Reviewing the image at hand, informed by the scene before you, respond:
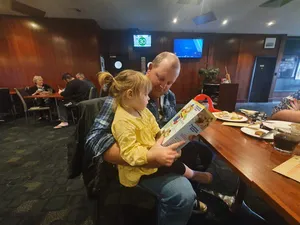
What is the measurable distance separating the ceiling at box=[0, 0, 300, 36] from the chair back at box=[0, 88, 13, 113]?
1.84 metres

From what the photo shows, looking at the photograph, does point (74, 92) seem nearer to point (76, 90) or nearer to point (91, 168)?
point (76, 90)

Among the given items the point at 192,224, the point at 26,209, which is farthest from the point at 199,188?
the point at 26,209

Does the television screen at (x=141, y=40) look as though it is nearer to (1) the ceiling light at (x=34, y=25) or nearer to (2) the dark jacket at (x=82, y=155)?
(1) the ceiling light at (x=34, y=25)

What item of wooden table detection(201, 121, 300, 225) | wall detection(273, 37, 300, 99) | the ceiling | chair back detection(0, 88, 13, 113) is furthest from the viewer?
wall detection(273, 37, 300, 99)

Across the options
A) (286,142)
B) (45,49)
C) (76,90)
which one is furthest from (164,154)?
(45,49)

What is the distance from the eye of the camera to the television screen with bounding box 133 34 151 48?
4.87m

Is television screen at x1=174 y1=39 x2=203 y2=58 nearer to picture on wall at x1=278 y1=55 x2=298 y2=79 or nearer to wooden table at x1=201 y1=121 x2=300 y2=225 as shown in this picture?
picture on wall at x1=278 y1=55 x2=298 y2=79

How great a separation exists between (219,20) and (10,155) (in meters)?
5.26

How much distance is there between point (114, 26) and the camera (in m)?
4.59

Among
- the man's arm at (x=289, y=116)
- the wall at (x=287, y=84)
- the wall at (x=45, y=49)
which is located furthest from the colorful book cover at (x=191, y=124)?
the wall at (x=287, y=84)

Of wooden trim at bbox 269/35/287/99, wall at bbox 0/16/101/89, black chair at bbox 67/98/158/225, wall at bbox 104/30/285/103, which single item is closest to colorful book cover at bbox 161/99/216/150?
black chair at bbox 67/98/158/225

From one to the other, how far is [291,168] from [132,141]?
63 cm

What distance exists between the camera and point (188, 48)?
16.8ft

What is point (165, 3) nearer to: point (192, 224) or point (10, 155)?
point (192, 224)
